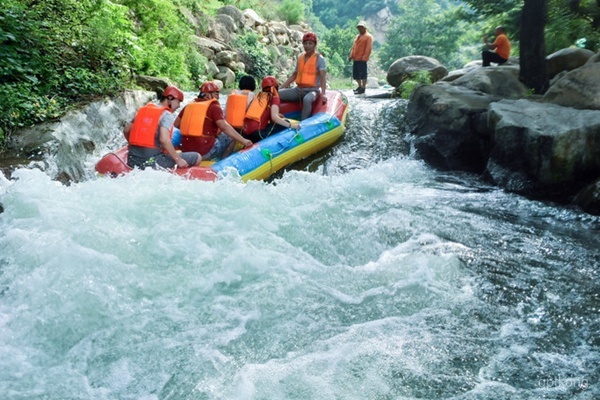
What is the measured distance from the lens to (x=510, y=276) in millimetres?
4297

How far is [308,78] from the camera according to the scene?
869 cm

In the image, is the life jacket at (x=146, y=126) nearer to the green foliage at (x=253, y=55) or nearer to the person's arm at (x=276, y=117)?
the person's arm at (x=276, y=117)

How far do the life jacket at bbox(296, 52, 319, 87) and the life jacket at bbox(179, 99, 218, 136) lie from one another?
270cm

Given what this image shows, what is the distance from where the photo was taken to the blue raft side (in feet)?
20.6

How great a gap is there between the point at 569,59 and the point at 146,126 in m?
7.44

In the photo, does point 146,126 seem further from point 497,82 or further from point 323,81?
point 497,82

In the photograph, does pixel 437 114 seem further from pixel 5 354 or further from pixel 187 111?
pixel 5 354

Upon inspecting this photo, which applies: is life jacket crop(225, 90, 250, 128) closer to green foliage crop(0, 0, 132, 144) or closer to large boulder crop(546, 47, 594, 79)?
green foliage crop(0, 0, 132, 144)

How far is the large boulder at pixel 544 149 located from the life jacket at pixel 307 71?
2937mm

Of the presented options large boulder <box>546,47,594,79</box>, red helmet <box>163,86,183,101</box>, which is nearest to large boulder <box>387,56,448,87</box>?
large boulder <box>546,47,594,79</box>

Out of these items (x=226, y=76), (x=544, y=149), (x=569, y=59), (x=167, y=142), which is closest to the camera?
(x=167, y=142)

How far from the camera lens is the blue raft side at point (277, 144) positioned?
20.6ft

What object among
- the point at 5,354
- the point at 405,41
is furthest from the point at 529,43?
the point at 405,41

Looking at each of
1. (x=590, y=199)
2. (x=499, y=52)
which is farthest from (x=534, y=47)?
(x=590, y=199)
